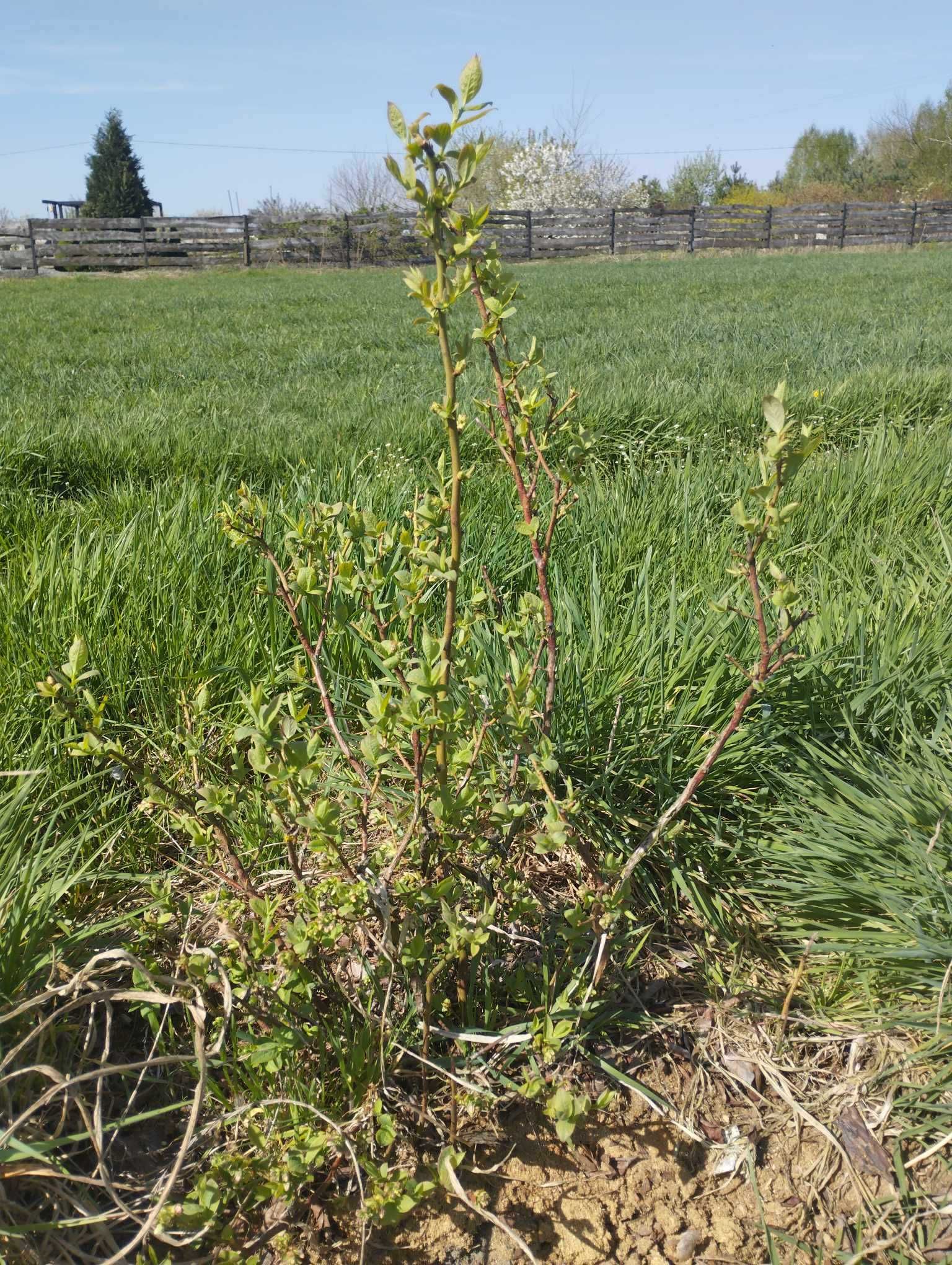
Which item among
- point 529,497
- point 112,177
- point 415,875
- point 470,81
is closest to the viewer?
point 470,81

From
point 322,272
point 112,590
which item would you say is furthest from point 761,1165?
point 322,272

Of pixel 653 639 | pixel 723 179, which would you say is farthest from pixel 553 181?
pixel 653 639

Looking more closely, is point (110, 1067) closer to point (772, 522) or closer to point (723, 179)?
point (772, 522)

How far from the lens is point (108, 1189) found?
3.56ft

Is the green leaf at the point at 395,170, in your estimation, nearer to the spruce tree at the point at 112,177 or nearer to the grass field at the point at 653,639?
the grass field at the point at 653,639

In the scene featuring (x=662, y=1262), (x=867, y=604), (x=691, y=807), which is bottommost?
(x=662, y=1262)

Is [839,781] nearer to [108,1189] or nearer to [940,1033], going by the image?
[940,1033]

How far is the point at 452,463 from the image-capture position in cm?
115

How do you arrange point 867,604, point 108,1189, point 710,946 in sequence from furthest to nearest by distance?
point 867,604, point 710,946, point 108,1189

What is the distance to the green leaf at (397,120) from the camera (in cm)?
104

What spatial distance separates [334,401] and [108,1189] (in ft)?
14.0

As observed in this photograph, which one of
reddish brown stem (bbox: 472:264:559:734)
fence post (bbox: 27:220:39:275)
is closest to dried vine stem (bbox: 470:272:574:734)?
reddish brown stem (bbox: 472:264:559:734)

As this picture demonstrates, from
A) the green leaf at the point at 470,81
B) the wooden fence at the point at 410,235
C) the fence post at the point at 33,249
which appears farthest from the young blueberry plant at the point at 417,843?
Answer: the fence post at the point at 33,249

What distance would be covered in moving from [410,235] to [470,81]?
94.8 feet
